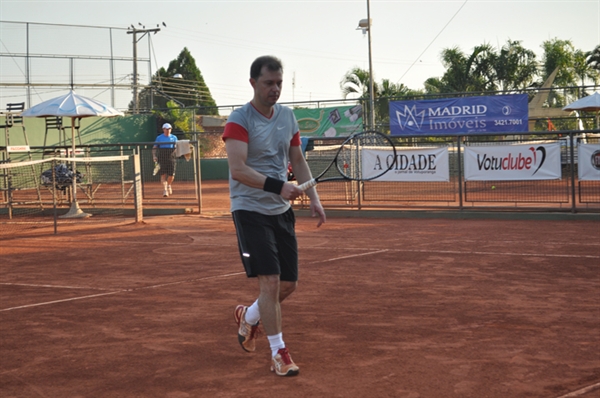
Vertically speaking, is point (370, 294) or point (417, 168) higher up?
point (417, 168)

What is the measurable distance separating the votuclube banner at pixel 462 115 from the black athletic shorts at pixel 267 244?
19.5m

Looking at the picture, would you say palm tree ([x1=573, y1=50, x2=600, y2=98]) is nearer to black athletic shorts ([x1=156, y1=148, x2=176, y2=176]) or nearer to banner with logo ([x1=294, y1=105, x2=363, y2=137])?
banner with logo ([x1=294, y1=105, x2=363, y2=137])

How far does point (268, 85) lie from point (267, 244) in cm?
102

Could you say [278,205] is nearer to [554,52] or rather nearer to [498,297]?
[498,297]

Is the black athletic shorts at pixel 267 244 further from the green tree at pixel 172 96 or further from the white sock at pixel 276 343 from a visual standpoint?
the green tree at pixel 172 96

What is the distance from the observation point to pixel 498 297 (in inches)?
285

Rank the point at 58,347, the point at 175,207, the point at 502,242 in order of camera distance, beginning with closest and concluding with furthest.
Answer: the point at 58,347 → the point at 502,242 → the point at 175,207

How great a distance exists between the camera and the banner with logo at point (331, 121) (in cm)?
2778

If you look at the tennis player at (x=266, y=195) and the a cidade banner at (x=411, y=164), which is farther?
the a cidade banner at (x=411, y=164)

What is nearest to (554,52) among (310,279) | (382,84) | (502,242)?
Result: (382,84)

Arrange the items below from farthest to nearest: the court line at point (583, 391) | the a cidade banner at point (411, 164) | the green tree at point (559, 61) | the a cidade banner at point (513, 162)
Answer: the green tree at point (559, 61), the a cidade banner at point (411, 164), the a cidade banner at point (513, 162), the court line at point (583, 391)

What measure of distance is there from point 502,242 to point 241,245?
23.7 ft

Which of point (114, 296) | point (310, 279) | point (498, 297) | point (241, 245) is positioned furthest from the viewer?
point (310, 279)

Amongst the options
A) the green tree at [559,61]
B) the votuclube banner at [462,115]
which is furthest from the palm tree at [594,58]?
the votuclube banner at [462,115]
